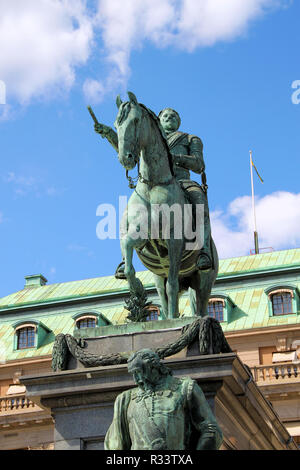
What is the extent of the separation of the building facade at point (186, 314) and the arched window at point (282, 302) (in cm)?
1

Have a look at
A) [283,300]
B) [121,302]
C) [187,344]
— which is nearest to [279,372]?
[283,300]

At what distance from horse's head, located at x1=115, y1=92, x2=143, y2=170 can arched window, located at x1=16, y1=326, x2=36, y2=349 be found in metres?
42.9

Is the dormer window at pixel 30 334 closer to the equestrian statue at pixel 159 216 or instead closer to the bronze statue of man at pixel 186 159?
the bronze statue of man at pixel 186 159

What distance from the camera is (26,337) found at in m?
58.4

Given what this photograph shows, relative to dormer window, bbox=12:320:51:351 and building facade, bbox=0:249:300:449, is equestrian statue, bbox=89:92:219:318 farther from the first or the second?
dormer window, bbox=12:320:51:351

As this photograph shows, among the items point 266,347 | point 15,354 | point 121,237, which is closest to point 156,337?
point 121,237

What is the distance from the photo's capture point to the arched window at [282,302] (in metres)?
54.1

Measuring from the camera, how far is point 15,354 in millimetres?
57531

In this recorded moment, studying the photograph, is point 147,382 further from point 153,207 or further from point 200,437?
point 153,207

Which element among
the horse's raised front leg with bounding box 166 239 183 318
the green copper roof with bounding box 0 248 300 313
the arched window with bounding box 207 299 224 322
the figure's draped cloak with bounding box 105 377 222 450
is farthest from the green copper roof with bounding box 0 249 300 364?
the figure's draped cloak with bounding box 105 377 222 450

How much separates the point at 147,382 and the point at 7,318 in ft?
160

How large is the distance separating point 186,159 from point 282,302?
36.8 meters

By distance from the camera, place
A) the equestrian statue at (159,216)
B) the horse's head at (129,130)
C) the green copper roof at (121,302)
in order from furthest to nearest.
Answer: the green copper roof at (121,302)
the equestrian statue at (159,216)
the horse's head at (129,130)

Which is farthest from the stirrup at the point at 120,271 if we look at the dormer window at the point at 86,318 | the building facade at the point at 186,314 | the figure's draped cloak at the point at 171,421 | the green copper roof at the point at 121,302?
the dormer window at the point at 86,318
